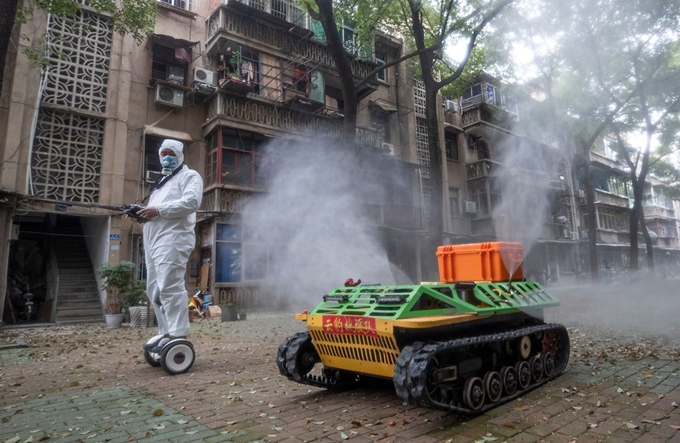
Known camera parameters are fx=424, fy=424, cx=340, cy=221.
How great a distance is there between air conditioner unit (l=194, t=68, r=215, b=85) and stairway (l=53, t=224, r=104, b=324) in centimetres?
667

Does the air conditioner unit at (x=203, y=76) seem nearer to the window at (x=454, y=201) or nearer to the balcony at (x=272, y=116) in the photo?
the balcony at (x=272, y=116)

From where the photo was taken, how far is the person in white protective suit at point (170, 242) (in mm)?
5242

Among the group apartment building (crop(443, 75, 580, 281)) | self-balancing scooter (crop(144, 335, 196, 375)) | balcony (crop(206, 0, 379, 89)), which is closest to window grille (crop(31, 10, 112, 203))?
balcony (crop(206, 0, 379, 89))

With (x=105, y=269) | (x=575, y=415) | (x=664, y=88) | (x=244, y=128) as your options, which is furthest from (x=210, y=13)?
(x=664, y=88)

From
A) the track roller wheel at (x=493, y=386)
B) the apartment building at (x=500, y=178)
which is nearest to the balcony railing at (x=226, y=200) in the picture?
the track roller wheel at (x=493, y=386)

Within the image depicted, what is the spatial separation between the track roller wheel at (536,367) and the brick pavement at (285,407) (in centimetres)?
18

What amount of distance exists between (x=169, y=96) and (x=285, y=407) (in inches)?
533

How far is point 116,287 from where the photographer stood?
11.4 metres

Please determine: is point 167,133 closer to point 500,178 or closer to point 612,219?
point 500,178

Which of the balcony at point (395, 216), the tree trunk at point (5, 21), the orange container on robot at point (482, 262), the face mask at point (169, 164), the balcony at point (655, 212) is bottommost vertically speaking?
the orange container on robot at point (482, 262)

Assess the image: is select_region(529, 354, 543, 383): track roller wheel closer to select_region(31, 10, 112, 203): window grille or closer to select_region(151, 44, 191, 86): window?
select_region(31, 10, 112, 203): window grille

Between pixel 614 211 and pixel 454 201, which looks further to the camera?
pixel 614 211

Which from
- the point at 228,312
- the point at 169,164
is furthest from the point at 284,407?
the point at 228,312

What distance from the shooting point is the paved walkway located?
10.6ft
